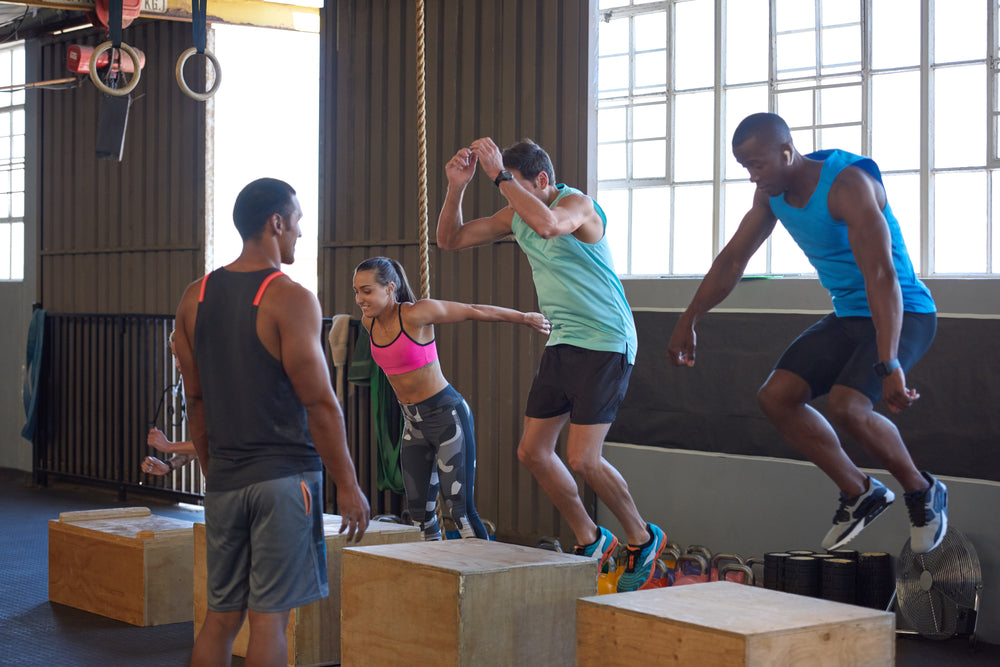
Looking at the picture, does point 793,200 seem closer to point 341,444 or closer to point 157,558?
point 341,444

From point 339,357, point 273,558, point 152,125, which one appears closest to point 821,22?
point 339,357

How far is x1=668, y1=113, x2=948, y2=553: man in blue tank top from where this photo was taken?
3.14m

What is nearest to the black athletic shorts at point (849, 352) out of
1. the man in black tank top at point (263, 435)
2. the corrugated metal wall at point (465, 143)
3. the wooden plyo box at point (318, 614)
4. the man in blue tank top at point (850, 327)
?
the man in blue tank top at point (850, 327)

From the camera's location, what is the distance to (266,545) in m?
2.77

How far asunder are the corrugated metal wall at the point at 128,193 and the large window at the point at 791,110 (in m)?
4.04

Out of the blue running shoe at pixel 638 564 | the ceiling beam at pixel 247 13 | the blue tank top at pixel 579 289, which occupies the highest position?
the ceiling beam at pixel 247 13

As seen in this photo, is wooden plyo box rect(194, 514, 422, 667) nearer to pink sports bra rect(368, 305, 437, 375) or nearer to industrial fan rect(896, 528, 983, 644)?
pink sports bra rect(368, 305, 437, 375)

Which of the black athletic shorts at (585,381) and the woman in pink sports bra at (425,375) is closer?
the black athletic shorts at (585,381)

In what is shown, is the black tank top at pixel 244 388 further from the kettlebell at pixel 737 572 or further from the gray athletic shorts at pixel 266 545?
the kettlebell at pixel 737 572

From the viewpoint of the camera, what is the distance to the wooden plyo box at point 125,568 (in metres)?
4.79

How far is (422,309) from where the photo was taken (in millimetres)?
4809

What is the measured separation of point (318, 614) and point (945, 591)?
2819mm

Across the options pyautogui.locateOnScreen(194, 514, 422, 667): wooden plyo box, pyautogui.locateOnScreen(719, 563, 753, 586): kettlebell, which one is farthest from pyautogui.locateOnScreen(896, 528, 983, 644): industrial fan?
pyautogui.locateOnScreen(194, 514, 422, 667): wooden plyo box

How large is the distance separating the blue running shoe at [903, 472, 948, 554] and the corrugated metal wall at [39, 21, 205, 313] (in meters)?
6.76
